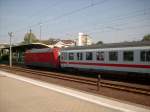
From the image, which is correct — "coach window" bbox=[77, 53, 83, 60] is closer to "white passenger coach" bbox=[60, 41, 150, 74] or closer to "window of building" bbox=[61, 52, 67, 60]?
"white passenger coach" bbox=[60, 41, 150, 74]

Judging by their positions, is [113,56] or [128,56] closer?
[128,56]

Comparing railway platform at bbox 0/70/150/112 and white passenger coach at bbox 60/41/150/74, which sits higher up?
white passenger coach at bbox 60/41/150/74

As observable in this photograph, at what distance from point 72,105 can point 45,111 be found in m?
1.48

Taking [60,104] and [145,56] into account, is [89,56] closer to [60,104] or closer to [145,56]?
[145,56]

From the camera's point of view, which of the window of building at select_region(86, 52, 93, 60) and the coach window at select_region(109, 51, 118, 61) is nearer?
the coach window at select_region(109, 51, 118, 61)

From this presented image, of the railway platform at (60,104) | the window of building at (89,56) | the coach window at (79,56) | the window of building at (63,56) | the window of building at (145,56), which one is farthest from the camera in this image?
the window of building at (63,56)

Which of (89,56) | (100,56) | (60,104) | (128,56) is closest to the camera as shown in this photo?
(60,104)

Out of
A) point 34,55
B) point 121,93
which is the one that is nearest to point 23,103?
point 121,93

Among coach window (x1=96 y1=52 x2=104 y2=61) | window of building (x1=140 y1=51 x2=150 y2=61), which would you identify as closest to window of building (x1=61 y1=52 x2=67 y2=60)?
coach window (x1=96 y1=52 x2=104 y2=61)

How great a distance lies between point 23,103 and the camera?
10.5 metres

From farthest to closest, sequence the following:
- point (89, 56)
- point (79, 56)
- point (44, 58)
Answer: point (44, 58) → point (79, 56) → point (89, 56)

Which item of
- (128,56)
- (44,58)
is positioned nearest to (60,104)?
(128,56)

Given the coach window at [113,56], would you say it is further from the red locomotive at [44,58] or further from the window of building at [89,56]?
the red locomotive at [44,58]

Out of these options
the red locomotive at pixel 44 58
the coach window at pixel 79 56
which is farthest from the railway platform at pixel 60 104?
the red locomotive at pixel 44 58
